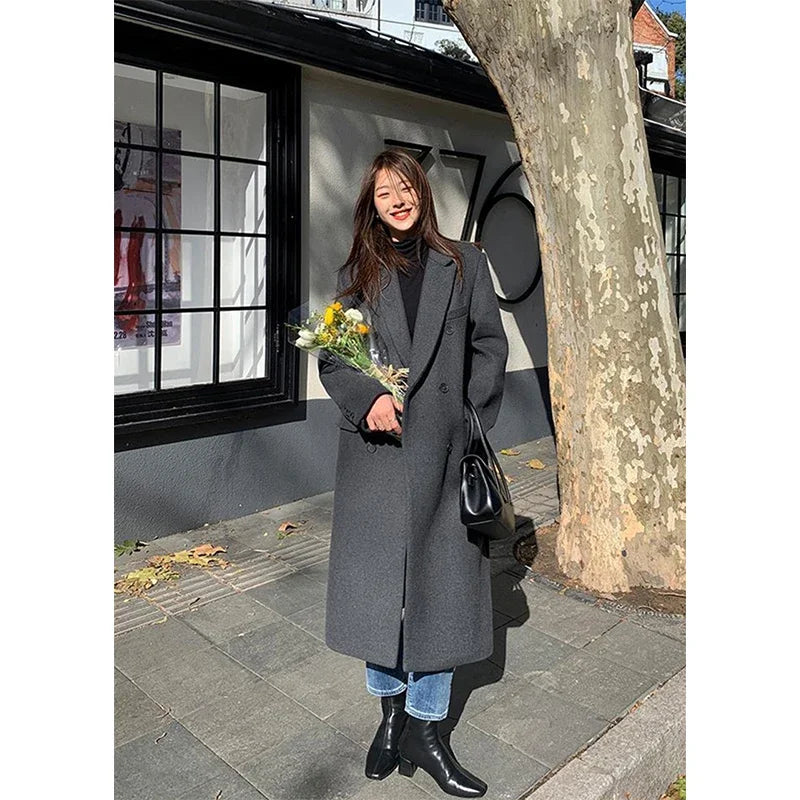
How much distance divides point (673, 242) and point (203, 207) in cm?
821

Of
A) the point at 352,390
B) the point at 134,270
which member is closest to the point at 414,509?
the point at 352,390

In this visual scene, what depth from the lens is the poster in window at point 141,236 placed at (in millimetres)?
5461

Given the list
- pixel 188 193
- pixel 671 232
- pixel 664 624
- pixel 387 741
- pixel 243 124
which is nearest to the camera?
pixel 387 741

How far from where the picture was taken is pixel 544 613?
432 centimetres

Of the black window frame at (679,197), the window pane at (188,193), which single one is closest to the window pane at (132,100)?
the window pane at (188,193)

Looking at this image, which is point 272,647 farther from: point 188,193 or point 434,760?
point 188,193

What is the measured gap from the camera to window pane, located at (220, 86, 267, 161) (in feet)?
19.2

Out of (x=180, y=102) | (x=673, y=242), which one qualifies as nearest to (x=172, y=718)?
(x=180, y=102)

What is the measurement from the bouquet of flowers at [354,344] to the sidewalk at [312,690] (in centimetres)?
141

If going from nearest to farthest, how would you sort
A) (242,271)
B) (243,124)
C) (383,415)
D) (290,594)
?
(383,415) < (290,594) < (243,124) < (242,271)

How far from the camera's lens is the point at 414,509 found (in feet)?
8.95

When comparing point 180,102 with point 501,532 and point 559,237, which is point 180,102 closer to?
point 559,237

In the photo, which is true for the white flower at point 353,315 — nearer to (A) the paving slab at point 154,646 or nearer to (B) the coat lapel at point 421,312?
(B) the coat lapel at point 421,312

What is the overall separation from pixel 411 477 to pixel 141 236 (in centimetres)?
369
